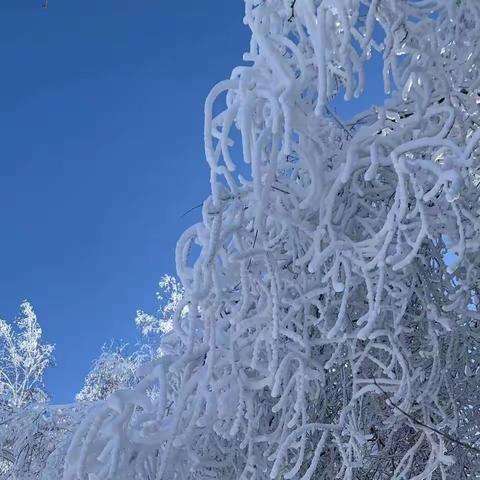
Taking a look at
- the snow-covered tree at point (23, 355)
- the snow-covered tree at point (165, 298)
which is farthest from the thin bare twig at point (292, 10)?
the snow-covered tree at point (23, 355)

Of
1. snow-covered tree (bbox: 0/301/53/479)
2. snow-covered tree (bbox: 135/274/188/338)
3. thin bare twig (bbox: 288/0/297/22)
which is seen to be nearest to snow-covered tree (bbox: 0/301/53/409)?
snow-covered tree (bbox: 0/301/53/479)

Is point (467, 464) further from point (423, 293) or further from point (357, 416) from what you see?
point (423, 293)

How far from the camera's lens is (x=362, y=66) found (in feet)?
7.38

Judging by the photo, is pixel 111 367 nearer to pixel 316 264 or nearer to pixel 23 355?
pixel 23 355

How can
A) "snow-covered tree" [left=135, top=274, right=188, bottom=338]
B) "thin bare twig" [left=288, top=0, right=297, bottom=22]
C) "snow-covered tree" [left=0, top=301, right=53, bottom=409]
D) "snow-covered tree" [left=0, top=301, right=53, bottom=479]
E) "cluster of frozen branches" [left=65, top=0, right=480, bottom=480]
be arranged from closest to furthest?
1. "cluster of frozen branches" [left=65, top=0, right=480, bottom=480]
2. "thin bare twig" [left=288, top=0, right=297, bottom=22]
3. "snow-covered tree" [left=135, top=274, right=188, bottom=338]
4. "snow-covered tree" [left=0, top=301, right=53, bottom=479]
5. "snow-covered tree" [left=0, top=301, right=53, bottom=409]

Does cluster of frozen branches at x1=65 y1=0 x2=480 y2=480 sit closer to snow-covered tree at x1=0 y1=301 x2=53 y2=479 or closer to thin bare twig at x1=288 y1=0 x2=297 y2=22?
thin bare twig at x1=288 y1=0 x2=297 y2=22

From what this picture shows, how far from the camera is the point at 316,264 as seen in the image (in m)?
2.12

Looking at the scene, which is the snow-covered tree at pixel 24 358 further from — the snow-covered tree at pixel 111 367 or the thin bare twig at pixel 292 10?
the thin bare twig at pixel 292 10

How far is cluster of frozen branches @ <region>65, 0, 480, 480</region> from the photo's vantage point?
2084mm

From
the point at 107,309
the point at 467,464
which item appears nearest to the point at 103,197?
the point at 107,309

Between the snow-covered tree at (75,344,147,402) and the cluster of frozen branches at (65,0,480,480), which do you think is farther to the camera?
the snow-covered tree at (75,344,147,402)

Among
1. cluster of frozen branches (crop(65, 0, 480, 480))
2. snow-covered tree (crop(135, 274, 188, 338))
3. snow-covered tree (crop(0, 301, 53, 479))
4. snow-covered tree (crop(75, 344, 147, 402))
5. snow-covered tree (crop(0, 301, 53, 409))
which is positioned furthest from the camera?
snow-covered tree (crop(0, 301, 53, 409))

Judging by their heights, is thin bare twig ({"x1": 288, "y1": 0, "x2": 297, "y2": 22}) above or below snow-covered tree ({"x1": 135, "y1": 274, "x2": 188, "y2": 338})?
below

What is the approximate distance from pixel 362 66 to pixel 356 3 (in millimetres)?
192
